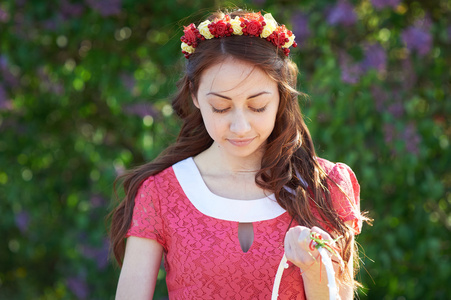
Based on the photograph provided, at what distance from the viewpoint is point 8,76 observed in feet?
11.6

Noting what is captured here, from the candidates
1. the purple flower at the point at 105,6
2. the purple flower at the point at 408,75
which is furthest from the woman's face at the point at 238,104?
the purple flower at the point at 105,6

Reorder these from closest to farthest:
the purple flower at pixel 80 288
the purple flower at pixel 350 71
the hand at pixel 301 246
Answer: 1. the hand at pixel 301 246
2. the purple flower at pixel 350 71
3. the purple flower at pixel 80 288

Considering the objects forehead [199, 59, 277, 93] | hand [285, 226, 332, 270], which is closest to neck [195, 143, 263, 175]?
forehead [199, 59, 277, 93]

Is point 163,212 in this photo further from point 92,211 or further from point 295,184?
point 92,211

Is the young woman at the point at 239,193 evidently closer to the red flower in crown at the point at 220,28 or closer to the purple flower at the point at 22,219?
the red flower in crown at the point at 220,28

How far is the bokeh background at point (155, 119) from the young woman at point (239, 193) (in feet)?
2.23

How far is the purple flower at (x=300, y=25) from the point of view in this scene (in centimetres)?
300

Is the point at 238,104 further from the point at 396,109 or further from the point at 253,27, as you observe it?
the point at 396,109

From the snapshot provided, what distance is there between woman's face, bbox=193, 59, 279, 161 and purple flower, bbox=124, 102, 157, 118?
1.50 metres

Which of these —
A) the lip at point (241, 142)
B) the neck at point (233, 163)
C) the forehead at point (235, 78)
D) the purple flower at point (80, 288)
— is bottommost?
the purple flower at point (80, 288)

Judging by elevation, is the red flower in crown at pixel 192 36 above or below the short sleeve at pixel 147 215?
above

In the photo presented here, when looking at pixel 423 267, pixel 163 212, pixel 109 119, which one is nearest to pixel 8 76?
pixel 109 119

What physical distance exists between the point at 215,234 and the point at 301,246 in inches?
16.0

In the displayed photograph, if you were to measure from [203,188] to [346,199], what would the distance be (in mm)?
384
